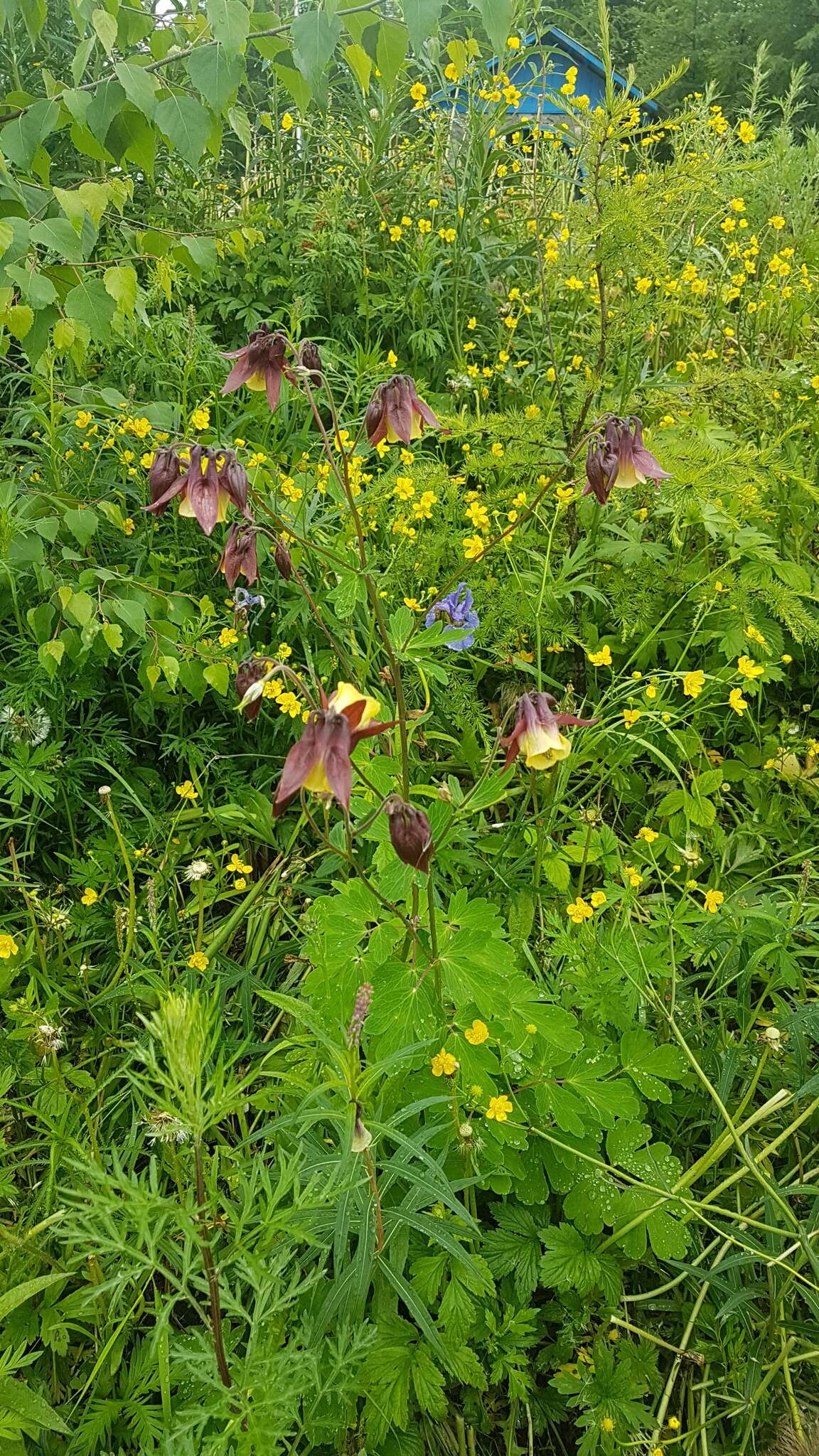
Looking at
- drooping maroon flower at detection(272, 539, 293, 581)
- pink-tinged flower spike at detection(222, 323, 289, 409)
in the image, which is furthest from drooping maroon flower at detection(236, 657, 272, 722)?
pink-tinged flower spike at detection(222, 323, 289, 409)

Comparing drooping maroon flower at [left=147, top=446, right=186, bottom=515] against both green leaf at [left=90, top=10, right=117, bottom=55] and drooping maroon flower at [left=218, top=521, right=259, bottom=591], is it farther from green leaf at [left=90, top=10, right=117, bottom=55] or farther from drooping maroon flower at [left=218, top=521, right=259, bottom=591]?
green leaf at [left=90, top=10, right=117, bottom=55]

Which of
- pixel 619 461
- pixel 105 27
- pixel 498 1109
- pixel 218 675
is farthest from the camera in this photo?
pixel 218 675

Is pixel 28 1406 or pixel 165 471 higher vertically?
pixel 165 471

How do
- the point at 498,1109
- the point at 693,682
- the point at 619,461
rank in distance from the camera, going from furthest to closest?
the point at 693,682 < the point at 619,461 < the point at 498,1109

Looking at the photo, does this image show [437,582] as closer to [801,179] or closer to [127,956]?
[127,956]

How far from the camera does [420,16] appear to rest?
1.23m

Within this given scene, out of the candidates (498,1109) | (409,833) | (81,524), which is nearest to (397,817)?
(409,833)

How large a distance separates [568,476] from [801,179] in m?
3.49

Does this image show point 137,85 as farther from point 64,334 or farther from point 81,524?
point 81,524

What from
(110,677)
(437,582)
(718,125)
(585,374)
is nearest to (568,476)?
(437,582)

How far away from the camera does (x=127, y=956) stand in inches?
69.7

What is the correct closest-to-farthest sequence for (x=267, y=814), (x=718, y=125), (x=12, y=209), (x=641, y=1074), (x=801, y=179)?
(x=641, y=1074) → (x=12, y=209) → (x=267, y=814) → (x=718, y=125) → (x=801, y=179)

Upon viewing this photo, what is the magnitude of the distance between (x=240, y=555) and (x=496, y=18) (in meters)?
0.90

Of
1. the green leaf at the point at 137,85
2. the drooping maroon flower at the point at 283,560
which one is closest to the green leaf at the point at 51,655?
the drooping maroon flower at the point at 283,560
